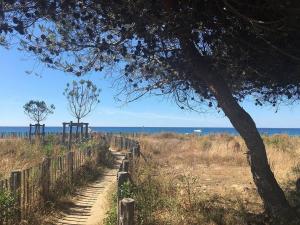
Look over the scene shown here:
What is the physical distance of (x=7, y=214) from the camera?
9.13 m

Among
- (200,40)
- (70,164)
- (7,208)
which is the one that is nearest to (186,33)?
(200,40)

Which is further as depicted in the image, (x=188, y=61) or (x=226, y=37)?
(x=188, y=61)

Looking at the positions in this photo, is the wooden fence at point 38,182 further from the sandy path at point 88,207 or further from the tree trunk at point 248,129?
the tree trunk at point 248,129

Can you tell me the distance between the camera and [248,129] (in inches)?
395

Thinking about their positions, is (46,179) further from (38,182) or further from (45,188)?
(38,182)

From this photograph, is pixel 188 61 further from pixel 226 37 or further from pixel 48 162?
pixel 48 162

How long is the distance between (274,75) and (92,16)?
363cm

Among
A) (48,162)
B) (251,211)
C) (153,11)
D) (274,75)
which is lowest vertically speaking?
(251,211)

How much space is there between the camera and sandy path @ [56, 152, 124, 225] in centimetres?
1109

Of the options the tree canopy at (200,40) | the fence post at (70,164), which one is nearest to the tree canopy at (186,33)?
the tree canopy at (200,40)

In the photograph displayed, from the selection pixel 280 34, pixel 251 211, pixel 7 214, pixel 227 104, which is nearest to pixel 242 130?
pixel 227 104

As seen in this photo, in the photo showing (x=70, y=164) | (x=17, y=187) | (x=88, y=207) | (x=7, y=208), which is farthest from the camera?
(x=70, y=164)

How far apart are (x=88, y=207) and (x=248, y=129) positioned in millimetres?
4717

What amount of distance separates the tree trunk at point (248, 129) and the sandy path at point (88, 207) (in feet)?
11.0
